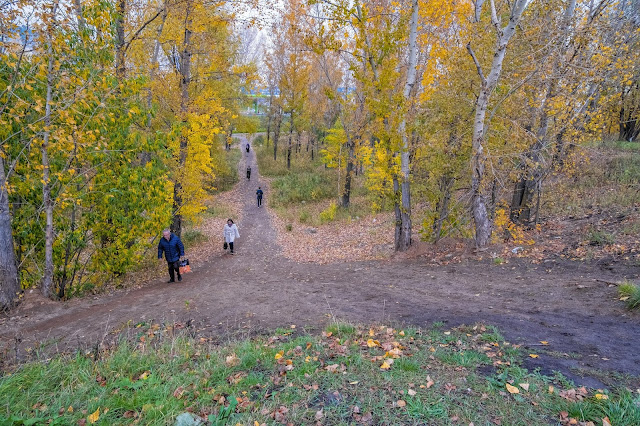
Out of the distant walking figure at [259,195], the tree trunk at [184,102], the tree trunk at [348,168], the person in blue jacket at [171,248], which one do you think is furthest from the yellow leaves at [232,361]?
the distant walking figure at [259,195]

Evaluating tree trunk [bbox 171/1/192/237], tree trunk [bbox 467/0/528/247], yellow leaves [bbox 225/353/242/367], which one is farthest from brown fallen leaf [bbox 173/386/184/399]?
tree trunk [bbox 171/1/192/237]

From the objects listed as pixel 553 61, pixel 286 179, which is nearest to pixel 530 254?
pixel 553 61

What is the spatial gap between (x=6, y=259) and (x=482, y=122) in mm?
11171

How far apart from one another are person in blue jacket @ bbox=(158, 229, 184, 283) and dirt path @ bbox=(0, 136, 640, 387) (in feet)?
2.02

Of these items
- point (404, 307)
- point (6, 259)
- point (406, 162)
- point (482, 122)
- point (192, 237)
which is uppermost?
point (482, 122)

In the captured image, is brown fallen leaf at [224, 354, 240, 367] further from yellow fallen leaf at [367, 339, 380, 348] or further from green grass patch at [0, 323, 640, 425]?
yellow fallen leaf at [367, 339, 380, 348]

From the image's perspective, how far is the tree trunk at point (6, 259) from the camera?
692 cm

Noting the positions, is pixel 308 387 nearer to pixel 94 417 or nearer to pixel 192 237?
pixel 94 417

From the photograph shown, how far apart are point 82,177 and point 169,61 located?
1041 cm

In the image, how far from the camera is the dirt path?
4.45 m

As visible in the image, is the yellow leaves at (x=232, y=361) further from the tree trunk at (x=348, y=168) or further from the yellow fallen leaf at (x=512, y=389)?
the tree trunk at (x=348, y=168)

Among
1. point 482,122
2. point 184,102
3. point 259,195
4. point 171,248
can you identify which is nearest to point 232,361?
point 171,248

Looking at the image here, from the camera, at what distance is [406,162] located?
35.3 feet

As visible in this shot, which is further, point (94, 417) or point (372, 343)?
point (372, 343)
